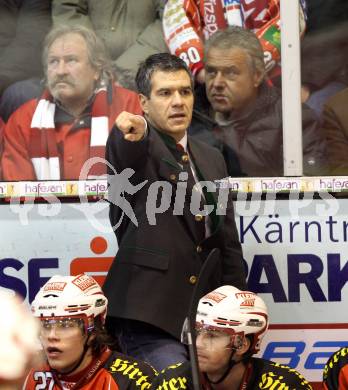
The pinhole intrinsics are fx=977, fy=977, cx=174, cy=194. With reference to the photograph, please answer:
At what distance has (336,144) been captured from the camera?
4891 millimetres

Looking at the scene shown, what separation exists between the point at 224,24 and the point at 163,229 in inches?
48.1

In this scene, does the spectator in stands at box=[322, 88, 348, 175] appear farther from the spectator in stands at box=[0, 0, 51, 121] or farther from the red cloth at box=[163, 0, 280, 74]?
the spectator in stands at box=[0, 0, 51, 121]

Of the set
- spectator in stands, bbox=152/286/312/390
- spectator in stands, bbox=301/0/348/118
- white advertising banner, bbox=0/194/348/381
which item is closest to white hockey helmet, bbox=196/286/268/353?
spectator in stands, bbox=152/286/312/390

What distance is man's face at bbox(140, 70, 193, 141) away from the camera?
4293 millimetres

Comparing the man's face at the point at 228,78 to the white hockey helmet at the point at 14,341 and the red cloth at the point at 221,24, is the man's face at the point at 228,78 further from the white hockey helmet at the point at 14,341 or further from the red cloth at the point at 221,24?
the white hockey helmet at the point at 14,341

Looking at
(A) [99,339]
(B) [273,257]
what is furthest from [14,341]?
(B) [273,257]

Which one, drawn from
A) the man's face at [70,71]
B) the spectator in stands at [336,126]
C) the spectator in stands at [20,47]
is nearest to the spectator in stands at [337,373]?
the spectator in stands at [336,126]

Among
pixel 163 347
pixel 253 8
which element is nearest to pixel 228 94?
pixel 253 8

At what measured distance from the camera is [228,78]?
4.91 meters

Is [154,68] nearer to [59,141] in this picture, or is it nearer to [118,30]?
[118,30]

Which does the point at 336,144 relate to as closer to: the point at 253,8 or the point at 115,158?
the point at 253,8

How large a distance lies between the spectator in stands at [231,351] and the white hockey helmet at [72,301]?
42 cm

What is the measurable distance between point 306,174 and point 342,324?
0.77 m

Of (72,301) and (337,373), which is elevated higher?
A: (72,301)
